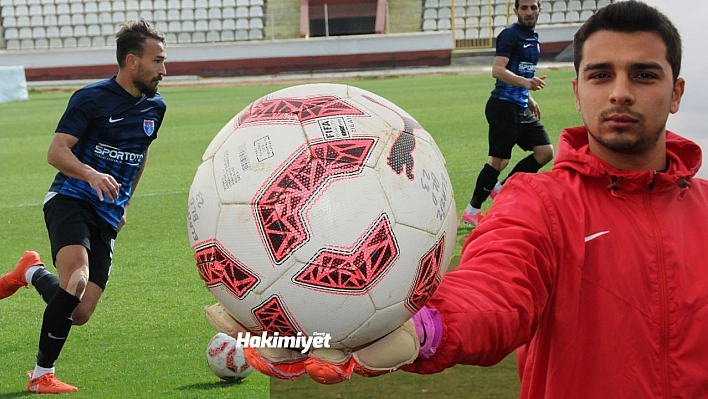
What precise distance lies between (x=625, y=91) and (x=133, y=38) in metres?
3.18

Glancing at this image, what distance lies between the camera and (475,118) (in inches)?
551

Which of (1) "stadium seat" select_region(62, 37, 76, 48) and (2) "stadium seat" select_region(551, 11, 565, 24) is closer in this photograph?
(2) "stadium seat" select_region(551, 11, 565, 24)

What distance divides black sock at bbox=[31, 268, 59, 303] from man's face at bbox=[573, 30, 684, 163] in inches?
137

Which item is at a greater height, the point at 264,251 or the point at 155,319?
the point at 264,251

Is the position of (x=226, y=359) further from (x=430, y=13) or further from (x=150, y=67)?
(x=430, y=13)

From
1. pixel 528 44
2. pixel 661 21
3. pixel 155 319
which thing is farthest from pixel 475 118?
pixel 661 21

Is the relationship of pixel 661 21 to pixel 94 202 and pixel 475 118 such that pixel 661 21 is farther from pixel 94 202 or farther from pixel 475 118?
pixel 475 118

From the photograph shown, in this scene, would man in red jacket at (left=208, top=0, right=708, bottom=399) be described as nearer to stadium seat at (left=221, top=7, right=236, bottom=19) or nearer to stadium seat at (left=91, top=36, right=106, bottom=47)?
stadium seat at (left=221, top=7, right=236, bottom=19)

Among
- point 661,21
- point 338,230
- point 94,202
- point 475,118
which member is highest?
point 661,21

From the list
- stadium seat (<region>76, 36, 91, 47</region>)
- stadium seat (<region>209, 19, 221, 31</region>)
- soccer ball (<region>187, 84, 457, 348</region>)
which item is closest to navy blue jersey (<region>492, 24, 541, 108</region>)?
soccer ball (<region>187, 84, 457, 348</region>)

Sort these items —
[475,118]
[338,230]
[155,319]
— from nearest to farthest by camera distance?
[338,230] < [155,319] < [475,118]

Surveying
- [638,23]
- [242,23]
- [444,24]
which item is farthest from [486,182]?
[242,23]

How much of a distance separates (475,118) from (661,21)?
1214 centimetres

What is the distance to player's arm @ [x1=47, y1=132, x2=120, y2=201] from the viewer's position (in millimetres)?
4020
